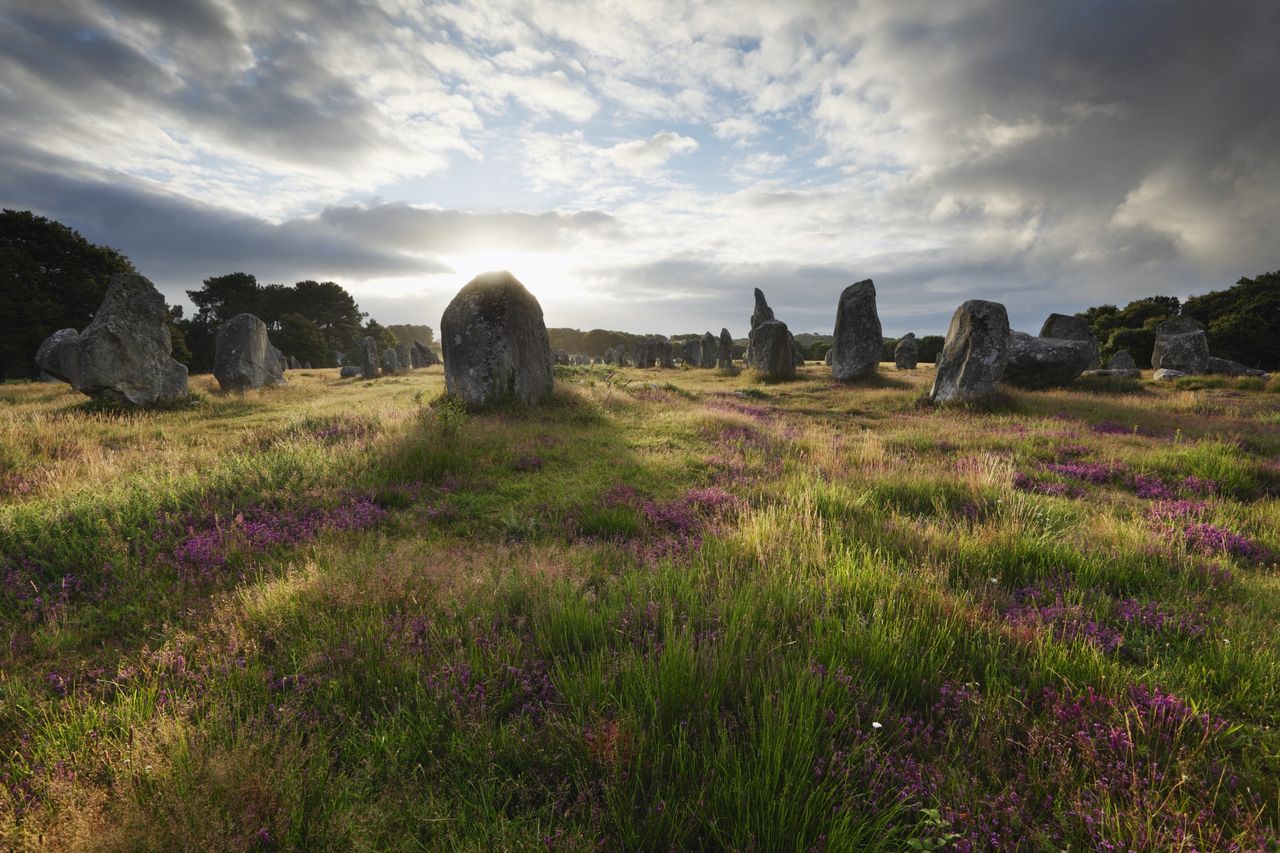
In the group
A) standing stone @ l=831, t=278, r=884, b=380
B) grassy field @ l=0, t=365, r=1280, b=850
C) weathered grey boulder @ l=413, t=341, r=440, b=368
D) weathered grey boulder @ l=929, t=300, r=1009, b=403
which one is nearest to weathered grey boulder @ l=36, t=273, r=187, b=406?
grassy field @ l=0, t=365, r=1280, b=850

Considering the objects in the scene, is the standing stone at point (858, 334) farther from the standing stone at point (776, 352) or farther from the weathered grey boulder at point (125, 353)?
the weathered grey boulder at point (125, 353)

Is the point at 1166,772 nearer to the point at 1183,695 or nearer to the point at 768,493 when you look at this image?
the point at 1183,695

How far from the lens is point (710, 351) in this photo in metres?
46.7

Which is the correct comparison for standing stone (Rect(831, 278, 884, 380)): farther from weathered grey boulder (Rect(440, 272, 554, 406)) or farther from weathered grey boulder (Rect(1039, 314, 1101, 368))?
weathered grey boulder (Rect(440, 272, 554, 406))

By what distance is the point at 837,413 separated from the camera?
671 inches

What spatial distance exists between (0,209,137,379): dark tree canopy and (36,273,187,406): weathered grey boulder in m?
22.9

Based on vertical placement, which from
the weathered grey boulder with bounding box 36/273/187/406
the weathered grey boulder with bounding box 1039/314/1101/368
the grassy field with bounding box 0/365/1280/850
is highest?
the weathered grey boulder with bounding box 1039/314/1101/368

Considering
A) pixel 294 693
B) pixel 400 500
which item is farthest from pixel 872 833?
pixel 400 500

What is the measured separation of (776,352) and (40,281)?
4989 centimetres

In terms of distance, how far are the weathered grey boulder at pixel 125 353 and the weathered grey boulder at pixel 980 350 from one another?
2523 centimetres

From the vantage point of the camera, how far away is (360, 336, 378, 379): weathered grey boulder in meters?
36.2

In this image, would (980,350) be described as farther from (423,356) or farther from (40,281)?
(40,281)

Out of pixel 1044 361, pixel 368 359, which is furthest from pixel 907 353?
pixel 368 359

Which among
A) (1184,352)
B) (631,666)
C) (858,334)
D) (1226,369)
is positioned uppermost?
(858,334)
